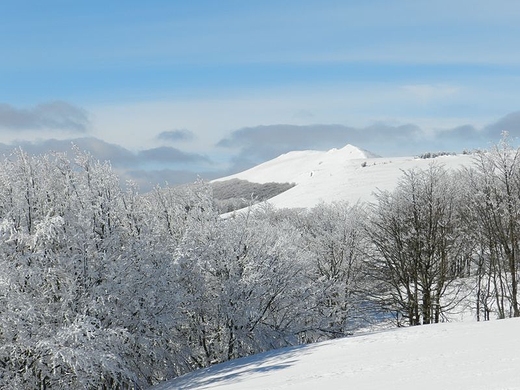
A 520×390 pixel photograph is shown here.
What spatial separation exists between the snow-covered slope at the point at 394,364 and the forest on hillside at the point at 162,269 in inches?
137

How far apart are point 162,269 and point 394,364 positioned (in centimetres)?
1298

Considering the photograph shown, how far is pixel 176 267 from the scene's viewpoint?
1010 inches

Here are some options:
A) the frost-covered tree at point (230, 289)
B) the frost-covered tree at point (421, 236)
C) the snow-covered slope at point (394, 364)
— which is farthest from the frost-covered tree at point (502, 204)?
the frost-covered tree at point (230, 289)

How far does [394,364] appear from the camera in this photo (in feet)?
47.6

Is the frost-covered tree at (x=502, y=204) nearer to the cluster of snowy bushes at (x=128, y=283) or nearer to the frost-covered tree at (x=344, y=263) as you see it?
the frost-covered tree at (x=344, y=263)

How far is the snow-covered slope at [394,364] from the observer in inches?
468

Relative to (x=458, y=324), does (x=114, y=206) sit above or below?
above

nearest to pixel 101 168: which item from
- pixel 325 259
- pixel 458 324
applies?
pixel 458 324

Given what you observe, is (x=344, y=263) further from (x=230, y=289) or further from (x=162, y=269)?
(x=162, y=269)

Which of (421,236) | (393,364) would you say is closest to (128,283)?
(393,364)

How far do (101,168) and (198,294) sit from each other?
745 centimetres

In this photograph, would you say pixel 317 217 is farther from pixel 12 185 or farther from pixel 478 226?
pixel 12 185

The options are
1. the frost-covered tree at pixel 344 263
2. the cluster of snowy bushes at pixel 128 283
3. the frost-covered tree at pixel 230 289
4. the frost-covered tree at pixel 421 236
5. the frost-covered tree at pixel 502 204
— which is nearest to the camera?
the cluster of snowy bushes at pixel 128 283

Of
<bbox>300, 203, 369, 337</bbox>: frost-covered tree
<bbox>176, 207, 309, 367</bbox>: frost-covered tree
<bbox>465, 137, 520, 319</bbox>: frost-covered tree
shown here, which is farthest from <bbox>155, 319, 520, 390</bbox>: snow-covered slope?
<bbox>300, 203, 369, 337</bbox>: frost-covered tree
